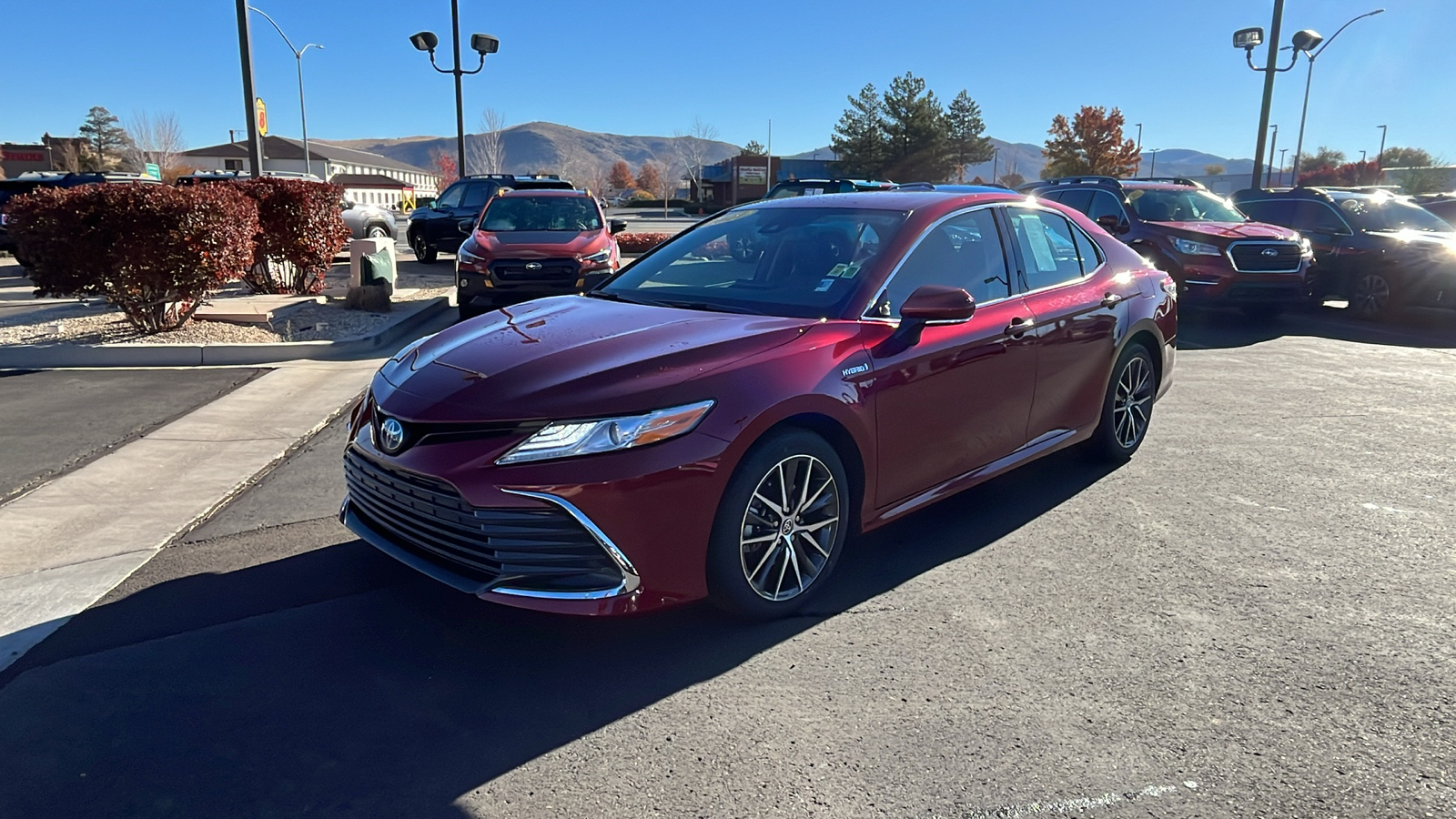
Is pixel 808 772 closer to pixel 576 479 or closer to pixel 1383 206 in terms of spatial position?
pixel 576 479

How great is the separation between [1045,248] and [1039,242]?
5 cm

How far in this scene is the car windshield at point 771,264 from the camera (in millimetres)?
4074

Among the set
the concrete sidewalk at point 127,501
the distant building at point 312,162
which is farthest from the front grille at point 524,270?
the distant building at point 312,162

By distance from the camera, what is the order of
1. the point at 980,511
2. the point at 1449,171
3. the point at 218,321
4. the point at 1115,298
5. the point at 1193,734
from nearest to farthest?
the point at 1193,734
the point at 980,511
the point at 1115,298
the point at 218,321
the point at 1449,171

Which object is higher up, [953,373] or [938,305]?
[938,305]

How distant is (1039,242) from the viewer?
5.00 m

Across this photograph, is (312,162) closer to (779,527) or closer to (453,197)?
(453,197)

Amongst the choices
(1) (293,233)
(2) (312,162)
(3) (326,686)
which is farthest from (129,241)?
(2) (312,162)

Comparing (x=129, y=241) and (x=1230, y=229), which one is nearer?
(x=129, y=241)

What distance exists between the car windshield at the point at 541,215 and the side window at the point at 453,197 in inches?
244

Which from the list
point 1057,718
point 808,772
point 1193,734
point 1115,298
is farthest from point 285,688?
point 1115,298

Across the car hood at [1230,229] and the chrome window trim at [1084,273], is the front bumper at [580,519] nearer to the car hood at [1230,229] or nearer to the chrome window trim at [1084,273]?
the chrome window trim at [1084,273]

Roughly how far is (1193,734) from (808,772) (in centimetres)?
123

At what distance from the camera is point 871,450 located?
3.82 m
